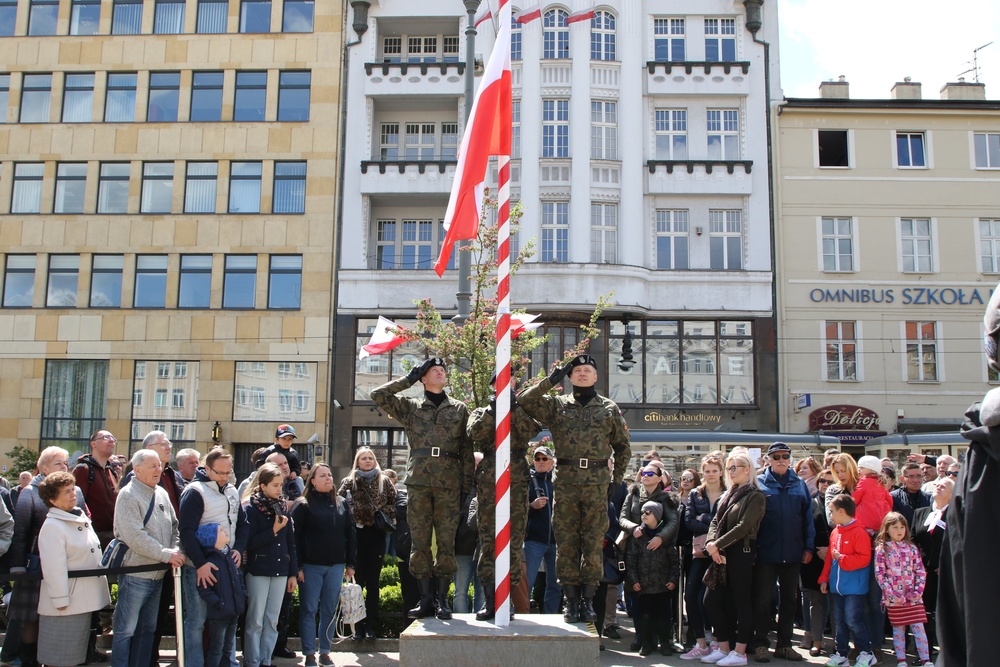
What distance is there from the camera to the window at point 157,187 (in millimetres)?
31984

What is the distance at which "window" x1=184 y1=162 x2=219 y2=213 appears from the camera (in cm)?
3192

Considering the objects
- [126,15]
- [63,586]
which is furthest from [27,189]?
[63,586]

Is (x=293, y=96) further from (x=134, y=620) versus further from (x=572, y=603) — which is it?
(x=572, y=603)

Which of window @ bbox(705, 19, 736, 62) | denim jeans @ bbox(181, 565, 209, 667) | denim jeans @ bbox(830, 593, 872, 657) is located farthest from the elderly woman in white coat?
window @ bbox(705, 19, 736, 62)

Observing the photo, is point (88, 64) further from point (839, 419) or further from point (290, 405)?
point (839, 419)

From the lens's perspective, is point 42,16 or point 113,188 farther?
point 42,16

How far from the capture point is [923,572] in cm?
909

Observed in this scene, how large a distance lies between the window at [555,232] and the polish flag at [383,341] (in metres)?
12.6

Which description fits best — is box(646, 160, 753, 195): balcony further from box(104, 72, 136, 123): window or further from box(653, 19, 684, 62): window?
box(104, 72, 136, 123): window

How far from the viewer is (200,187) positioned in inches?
1261

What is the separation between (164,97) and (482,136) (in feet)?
88.5

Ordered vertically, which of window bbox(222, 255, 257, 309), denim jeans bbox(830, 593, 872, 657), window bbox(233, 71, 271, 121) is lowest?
denim jeans bbox(830, 593, 872, 657)

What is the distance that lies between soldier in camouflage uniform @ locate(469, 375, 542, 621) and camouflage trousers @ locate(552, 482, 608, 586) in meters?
0.35

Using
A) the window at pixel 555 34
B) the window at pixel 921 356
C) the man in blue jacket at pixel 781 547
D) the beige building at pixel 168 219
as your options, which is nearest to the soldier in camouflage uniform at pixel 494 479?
the man in blue jacket at pixel 781 547
